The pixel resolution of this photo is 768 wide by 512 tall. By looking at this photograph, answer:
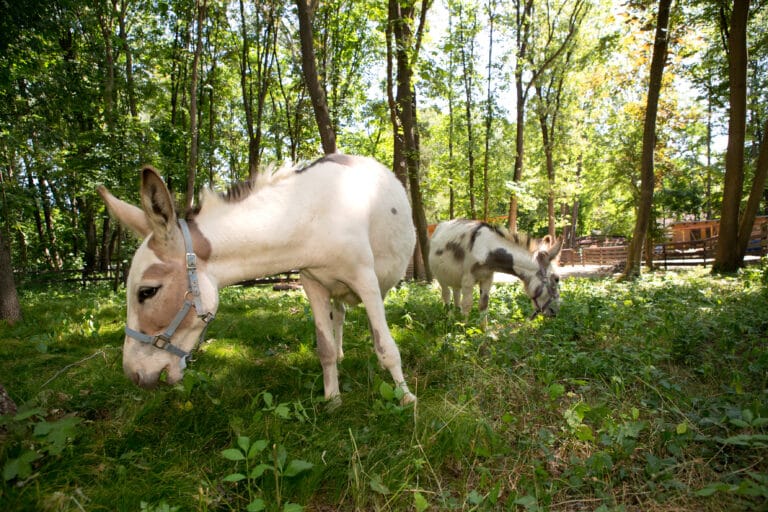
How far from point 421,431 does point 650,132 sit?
12900mm

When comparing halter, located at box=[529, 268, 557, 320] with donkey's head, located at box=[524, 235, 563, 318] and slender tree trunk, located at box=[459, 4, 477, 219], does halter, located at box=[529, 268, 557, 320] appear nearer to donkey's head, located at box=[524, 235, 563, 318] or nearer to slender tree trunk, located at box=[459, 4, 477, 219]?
donkey's head, located at box=[524, 235, 563, 318]

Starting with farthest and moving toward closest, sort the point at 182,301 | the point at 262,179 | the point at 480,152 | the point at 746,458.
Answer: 1. the point at 480,152
2. the point at 262,179
3. the point at 182,301
4. the point at 746,458

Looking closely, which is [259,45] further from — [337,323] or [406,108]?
[337,323]

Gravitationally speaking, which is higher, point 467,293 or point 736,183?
point 736,183

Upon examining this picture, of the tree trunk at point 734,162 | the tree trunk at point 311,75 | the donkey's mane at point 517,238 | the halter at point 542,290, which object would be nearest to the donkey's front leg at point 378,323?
the halter at point 542,290

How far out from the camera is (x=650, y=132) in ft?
36.6

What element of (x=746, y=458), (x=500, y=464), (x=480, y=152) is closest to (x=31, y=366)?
(x=500, y=464)

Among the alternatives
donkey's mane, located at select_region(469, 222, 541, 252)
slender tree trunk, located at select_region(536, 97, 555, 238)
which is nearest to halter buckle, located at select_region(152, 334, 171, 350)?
donkey's mane, located at select_region(469, 222, 541, 252)

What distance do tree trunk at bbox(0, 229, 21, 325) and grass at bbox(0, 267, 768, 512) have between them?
2516mm

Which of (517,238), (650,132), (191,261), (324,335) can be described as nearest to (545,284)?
(517,238)

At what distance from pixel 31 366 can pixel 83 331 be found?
120 centimetres

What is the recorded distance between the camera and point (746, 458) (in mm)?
1823

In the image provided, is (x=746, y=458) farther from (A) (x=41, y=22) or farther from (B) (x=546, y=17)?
(B) (x=546, y=17)

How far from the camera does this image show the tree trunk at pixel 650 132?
34.4 feet
